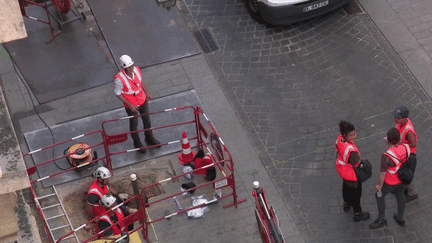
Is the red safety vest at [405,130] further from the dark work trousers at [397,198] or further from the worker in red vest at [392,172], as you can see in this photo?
the dark work trousers at [397,198]

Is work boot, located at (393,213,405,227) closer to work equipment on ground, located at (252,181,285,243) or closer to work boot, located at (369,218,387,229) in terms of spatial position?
work boot, located at (369,218,387,229)

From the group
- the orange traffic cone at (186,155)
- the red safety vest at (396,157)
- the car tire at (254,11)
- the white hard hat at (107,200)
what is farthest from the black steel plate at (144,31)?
the red safety vest at (396,157)

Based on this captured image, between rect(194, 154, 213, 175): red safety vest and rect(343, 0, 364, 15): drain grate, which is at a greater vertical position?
rect(343, 0, 364, 15): drain grate

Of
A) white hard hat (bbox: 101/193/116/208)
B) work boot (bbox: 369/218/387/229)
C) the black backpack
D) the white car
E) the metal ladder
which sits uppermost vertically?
the black backpack

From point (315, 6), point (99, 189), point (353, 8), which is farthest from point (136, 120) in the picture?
point (353, 8)

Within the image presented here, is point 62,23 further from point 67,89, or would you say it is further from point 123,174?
point 123,174

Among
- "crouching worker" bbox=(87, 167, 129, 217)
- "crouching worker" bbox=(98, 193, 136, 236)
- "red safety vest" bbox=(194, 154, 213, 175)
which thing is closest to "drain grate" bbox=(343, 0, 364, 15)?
"red safety vest" bbox=(194, 154, 213, 175)
